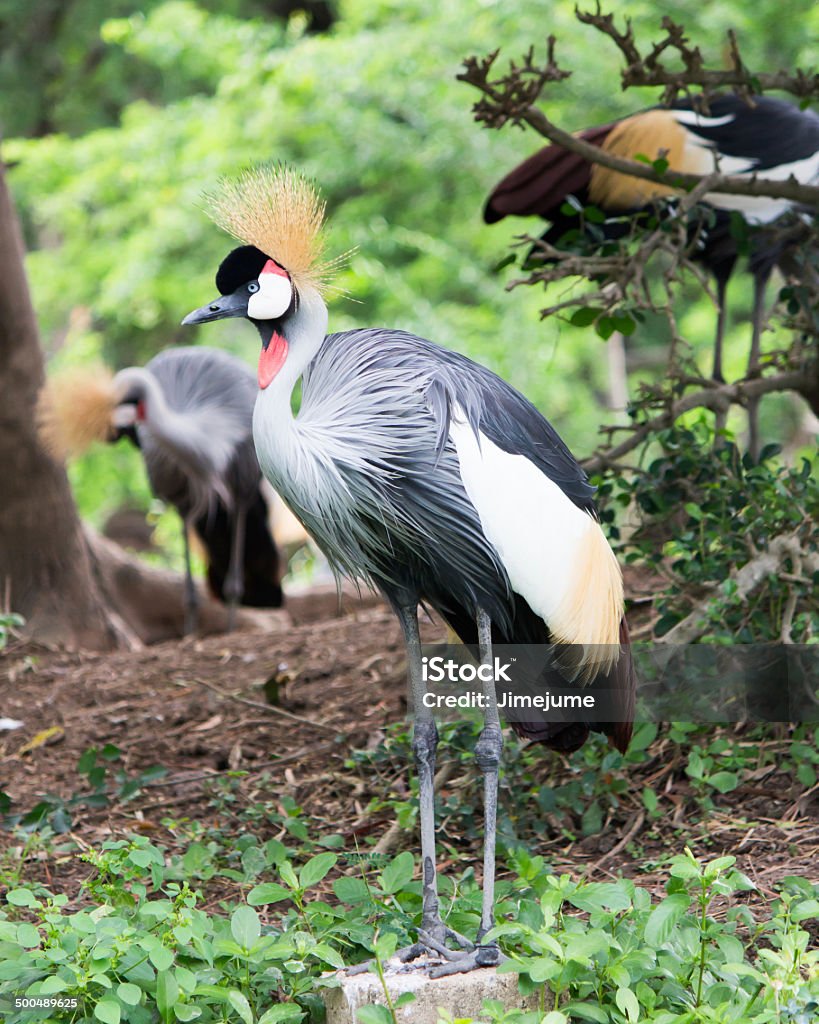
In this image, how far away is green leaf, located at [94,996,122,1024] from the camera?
1.85 meters

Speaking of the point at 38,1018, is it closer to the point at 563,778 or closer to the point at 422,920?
the point at 422,920

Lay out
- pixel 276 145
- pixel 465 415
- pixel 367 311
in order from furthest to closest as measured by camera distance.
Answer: pixel 367 311
pixel 276 145
pixel 465 415

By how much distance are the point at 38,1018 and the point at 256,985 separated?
1.20 ft

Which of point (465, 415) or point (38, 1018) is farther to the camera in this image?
point (465, 415)

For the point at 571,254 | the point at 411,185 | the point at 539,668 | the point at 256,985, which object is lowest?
the point at 256,985

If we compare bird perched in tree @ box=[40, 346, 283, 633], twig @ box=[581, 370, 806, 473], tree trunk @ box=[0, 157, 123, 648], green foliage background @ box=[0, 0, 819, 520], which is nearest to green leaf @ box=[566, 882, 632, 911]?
twig @ box=[581, 370, 806, 473]

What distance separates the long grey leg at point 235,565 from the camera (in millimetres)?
5957

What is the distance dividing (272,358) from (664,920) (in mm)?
1246

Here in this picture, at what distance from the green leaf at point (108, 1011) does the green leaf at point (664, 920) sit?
2.84 feet

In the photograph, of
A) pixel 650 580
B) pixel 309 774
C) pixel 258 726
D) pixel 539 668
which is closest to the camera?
pixel 539 668

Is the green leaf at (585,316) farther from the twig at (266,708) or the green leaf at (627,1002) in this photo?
the green leaf at (627,1002)

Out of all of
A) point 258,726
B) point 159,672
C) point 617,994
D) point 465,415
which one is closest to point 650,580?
point 258,726

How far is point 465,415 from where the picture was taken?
228cm

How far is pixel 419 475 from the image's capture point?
2.25 metres
